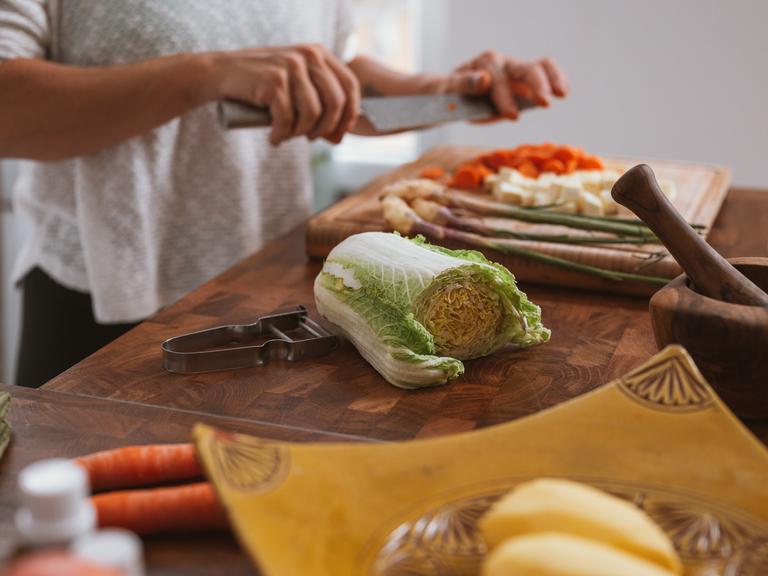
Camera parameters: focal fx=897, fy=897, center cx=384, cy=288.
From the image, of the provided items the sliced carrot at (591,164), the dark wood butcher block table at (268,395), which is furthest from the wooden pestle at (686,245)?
the sliced carrot at (591,164)

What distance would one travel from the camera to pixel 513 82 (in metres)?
2.10

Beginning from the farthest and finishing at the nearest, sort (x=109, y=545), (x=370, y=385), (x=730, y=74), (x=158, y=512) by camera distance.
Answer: (x=730, y=74)
(x=370, y=385)
(x=158, y=512)
(x=109, y=545)

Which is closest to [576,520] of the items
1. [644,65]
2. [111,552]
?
[111,552]

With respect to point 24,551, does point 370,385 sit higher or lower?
lower

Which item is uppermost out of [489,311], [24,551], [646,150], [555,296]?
[24,551]

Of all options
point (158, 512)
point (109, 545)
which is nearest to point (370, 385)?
point (158, 512)

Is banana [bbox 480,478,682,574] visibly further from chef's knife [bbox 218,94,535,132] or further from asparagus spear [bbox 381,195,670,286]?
chef's knife [bbox 218,94,535,132]

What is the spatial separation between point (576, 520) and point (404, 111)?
1.32m

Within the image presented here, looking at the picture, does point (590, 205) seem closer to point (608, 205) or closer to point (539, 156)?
point (608, 205)

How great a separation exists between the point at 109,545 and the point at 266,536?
A: 0.14 meters

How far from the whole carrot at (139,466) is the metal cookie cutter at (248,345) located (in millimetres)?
274

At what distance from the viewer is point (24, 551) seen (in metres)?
0.56

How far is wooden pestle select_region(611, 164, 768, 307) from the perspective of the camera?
3.24 feet

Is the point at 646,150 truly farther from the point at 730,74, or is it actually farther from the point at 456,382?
the point at 456,382
